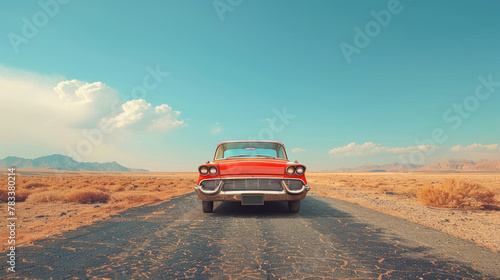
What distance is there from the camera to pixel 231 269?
3.15 m

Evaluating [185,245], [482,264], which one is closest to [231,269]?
[185,245]

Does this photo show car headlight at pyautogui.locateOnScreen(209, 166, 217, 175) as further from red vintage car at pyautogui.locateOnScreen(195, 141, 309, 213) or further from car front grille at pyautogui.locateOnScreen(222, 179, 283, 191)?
car front grille at pyautogui.locateOnScreen(222, 179, 283, 191)

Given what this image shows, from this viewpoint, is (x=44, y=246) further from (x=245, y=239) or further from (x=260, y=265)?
(x=260, y=265)

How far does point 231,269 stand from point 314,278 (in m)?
0.96

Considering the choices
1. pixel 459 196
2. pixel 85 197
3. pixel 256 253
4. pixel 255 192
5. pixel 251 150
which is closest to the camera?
pixel 256 253

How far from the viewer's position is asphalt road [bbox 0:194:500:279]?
121 inches

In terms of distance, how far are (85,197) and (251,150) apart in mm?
9668

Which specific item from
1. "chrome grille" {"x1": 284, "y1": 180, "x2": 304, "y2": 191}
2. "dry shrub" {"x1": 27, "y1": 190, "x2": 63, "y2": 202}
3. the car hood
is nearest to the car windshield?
the car hood

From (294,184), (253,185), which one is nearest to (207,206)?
(253,185)

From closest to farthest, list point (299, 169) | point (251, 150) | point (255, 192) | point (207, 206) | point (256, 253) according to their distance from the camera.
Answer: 1. point (256, 253)
2. point (255, 192)
3. point (299, 169)
4. point (207, 206)
5. point (251, 150)

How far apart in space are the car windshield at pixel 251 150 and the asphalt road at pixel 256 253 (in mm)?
2438

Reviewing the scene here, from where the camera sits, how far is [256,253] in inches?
149

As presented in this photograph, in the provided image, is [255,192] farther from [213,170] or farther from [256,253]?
[256,253]

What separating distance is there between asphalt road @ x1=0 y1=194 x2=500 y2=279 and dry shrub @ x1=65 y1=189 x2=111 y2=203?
26.4 ft
